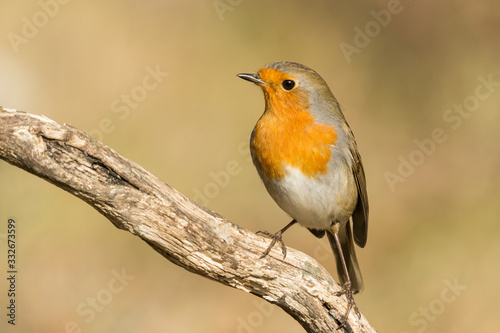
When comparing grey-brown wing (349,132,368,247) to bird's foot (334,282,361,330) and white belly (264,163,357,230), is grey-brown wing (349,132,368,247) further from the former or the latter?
bird's foot (334,282,361,330)

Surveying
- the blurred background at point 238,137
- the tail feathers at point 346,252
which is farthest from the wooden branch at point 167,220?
the blurred background at point 238,137

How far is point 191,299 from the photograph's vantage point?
6273 mm

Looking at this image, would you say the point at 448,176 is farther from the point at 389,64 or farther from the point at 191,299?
the point at 191,299

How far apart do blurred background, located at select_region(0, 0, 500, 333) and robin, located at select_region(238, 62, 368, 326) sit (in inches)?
98.2

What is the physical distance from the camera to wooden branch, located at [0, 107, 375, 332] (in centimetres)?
299

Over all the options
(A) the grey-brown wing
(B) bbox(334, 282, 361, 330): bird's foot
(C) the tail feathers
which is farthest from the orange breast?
(C) the tail feathers

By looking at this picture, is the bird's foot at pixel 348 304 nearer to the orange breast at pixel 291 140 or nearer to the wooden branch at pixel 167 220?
the wooden branch at pixel 167 220

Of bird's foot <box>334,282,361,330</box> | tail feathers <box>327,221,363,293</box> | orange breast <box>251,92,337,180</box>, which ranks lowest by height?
bird's foot <box>334,282,361,330</box>

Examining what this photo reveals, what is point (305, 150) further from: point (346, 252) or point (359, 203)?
point (346, 252)

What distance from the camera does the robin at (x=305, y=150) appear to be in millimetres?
3924

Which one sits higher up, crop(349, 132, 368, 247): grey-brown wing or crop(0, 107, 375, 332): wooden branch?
crop(349, 132, 368, 247): grey-brown wing

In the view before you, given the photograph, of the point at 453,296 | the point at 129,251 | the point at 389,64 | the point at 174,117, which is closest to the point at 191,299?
the point at 129,251

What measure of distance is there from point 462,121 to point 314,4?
2.47m

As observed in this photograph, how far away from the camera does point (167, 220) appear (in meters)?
3.29
